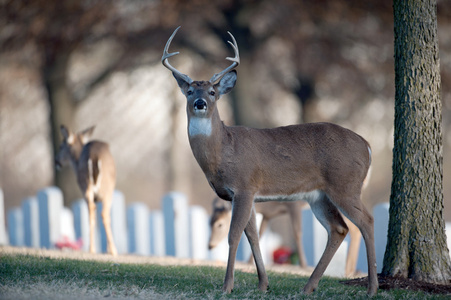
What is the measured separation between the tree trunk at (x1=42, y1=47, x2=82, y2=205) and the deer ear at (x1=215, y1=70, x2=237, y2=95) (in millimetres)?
9181

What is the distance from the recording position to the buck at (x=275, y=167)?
6016 mm

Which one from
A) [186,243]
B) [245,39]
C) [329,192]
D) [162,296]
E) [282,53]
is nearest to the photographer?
[162,296]

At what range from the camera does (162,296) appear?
18.3 ft

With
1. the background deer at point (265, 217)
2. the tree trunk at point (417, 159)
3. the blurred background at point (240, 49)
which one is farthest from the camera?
the blurred background at point (240, 49)

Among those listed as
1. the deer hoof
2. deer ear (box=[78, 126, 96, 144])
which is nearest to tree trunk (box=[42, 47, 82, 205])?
deer ear (box=[78, 126, 96, 144])

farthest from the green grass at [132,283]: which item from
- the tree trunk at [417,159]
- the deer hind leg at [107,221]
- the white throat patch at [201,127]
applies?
the deer hind leg at [107,221]

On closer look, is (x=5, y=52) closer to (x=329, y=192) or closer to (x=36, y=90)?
(x=36, y=90)

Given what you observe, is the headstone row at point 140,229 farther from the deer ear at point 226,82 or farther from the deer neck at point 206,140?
the deer neck at point 206,140

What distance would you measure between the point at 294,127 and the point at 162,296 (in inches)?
81.4

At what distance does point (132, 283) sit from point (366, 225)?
218cm

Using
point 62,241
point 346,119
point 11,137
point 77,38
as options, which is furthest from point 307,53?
point 11,137

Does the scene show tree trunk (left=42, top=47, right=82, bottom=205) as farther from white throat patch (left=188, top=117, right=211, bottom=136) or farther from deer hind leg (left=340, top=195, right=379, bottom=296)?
deer hind leg (left=340, top=195, right=379, bottom=296)

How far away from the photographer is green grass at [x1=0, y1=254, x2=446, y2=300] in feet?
18.2

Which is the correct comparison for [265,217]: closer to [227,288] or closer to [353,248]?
[353,248]
